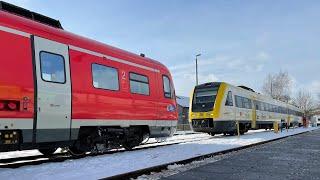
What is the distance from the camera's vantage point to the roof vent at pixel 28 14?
1060 cm

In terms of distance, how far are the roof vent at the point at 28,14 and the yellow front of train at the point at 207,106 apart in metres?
14.4

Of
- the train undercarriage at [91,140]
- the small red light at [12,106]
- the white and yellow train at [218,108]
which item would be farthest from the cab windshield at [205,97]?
the small red light at [12,106]

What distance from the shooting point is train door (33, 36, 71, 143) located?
10.5 meters

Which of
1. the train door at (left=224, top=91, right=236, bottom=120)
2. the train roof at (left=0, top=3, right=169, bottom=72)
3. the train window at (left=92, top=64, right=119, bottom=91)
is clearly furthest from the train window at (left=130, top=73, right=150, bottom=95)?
the train door at (left=224, top=91, right=236, bottom=120)

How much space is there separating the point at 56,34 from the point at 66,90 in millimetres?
1468

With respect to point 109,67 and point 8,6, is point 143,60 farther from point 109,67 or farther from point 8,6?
point 8,6

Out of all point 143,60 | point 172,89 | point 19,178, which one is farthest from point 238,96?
point 19,178

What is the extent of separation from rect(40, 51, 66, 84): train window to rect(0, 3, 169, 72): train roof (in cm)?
48

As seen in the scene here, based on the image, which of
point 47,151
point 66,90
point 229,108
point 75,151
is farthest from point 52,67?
point 229,108

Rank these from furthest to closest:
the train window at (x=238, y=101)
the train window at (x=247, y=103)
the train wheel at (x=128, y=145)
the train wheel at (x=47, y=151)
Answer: the train window at (x=247, y=103) < the train window at (x=238, y=101) < the train wheel at (x=128, y=145) < the train wheel at (x=47, y=151)

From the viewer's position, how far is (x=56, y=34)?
11422 millimetres

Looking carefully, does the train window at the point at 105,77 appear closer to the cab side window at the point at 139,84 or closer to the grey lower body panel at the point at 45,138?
the cab side window at the point at 139,84

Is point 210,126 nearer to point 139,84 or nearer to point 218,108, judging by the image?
point 218,108

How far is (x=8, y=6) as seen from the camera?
35.0 feet
